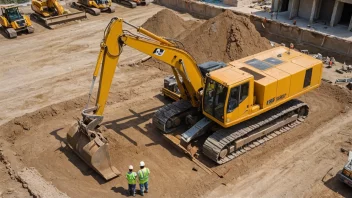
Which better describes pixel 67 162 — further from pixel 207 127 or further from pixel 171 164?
pixel 207 127

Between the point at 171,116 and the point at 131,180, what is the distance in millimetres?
3545

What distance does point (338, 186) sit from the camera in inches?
439

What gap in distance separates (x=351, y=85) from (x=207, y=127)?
25.8 feet

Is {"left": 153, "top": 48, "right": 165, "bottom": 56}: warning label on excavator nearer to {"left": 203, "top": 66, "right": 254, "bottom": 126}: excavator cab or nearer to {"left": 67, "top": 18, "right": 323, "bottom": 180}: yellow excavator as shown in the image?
{"left": 67, "top": 18, "right": 323, "bottom": 180}: yellow excavator

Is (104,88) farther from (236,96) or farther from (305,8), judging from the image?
(305,8)

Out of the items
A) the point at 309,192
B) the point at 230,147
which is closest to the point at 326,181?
the point at 309,192

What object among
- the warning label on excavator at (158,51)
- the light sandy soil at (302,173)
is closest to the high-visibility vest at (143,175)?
the light sandy soil at (302,173)

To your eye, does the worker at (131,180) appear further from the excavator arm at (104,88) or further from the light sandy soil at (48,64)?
the light sandy soil at (48,64)

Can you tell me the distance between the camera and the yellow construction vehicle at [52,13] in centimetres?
2567

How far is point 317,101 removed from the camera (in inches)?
622

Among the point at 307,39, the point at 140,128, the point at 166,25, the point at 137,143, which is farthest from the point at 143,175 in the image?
the point at 307,39

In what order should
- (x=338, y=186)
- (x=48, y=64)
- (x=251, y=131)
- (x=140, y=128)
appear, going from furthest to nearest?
(x=48, y=64), (x=140, y=128), (x=251, y=131), (x=338, y=186)

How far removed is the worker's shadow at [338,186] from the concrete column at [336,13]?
15.4 metres

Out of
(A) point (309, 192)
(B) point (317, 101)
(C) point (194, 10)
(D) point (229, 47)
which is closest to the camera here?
(A) point (309, 192)
